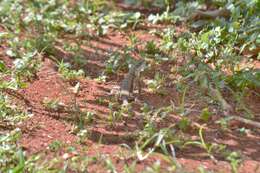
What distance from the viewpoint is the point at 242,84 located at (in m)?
4.28

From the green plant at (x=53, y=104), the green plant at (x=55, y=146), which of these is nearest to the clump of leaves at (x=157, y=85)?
the green plant at (x=53, y=104)

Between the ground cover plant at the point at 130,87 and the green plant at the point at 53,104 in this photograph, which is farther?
the green plant at the point at 53,104

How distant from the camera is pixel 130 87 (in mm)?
4305

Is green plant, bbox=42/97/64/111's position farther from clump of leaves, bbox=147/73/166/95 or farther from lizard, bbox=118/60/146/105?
clump of leaves, bbox=147/73/166/95

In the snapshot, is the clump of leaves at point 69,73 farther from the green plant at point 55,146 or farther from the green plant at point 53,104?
the green plant at point 55,146

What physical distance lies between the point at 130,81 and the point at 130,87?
0.27ft

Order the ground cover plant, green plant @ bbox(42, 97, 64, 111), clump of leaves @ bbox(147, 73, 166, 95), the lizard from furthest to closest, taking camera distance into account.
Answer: clump of leaves @ bbox(147, 73, 166, 95), the lizard, green plant @ bbox(42, 97, 64, 111), the ground cover plant

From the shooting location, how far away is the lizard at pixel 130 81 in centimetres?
422

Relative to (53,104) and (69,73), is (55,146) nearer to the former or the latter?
(53,104)

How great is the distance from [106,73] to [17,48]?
0.83m

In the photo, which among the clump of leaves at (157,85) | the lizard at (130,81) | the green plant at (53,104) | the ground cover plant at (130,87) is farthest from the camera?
the clump of leaves at (157,85)

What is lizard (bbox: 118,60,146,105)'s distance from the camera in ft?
13.9

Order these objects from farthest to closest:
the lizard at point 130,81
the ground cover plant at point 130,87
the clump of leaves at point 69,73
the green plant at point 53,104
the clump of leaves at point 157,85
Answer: the clump of leaves at point 69,73 < the clump of leaves at point 157,85 < the lizard at point 130,81 < the green plant at point 53,104 < the ground cover plant at point 130,87

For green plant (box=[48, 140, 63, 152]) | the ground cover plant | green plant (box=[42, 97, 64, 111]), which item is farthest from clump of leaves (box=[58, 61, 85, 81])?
green plant (box=[48, 140, 63, 152])
